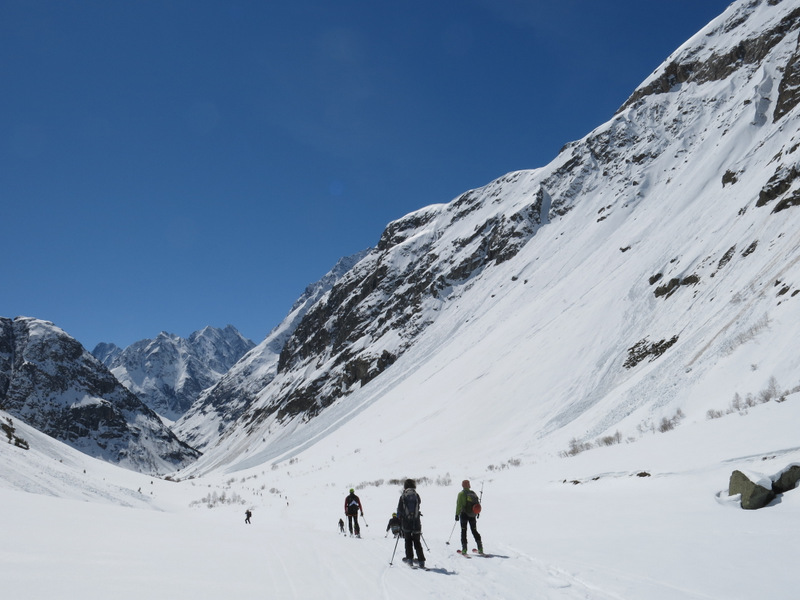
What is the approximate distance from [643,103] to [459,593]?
79.5 meters

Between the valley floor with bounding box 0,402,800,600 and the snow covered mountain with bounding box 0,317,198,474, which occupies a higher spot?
the snow covered mountain with bounding box 0,317,198,474

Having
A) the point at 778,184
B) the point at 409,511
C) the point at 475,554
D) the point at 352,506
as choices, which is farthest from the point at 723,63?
the point at 409,511

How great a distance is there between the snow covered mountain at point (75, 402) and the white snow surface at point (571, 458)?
90.0 meters

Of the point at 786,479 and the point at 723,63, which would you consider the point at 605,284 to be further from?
the point at 723,63

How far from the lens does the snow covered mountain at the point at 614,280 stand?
21000 millimetres

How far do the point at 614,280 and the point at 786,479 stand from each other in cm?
3280

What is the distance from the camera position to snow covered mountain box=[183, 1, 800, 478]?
68.9ft

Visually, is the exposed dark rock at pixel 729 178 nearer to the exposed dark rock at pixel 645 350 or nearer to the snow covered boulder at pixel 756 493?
the exposed dark rock at pixel 645 350

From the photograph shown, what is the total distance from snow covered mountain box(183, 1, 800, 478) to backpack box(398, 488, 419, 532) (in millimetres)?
11110

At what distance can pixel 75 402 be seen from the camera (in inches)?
4867

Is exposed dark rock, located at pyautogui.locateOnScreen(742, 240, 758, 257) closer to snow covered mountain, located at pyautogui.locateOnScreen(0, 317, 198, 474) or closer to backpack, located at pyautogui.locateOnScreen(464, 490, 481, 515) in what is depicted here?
backpack, located at pyautogui.locateOnScreen(464, 490, 481, 515)

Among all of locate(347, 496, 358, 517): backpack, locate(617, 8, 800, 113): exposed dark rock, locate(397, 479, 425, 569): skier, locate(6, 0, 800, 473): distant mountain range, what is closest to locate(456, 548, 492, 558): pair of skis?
locate(397, 479, 425, 569): skier

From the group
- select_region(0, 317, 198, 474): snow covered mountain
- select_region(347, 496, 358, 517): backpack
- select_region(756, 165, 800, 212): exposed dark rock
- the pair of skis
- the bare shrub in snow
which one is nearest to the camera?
the pair of skis

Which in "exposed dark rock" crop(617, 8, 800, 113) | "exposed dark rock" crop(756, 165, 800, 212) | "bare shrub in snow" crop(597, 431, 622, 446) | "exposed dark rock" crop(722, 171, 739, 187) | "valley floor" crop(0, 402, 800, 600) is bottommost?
"valley floor" crop(0, 402, 800, 600)
